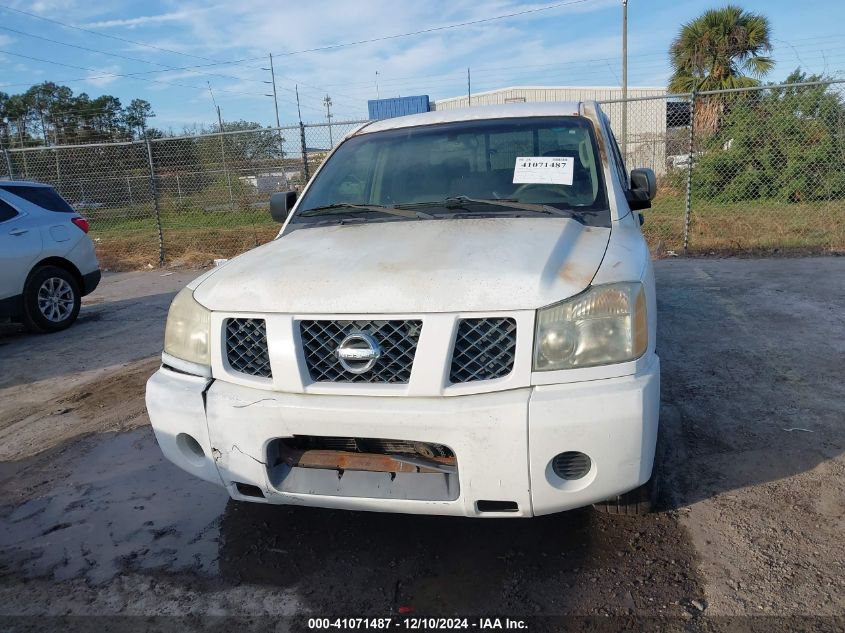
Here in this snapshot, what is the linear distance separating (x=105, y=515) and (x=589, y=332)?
2369mm

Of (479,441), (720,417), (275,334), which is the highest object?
(275,334)

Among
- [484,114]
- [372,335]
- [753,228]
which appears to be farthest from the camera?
[753,228]

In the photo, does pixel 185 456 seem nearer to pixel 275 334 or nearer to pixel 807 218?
pixel 275 334

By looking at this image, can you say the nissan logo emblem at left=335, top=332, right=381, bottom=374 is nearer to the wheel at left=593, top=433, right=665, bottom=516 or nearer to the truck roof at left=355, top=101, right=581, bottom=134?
the wheel at left=593, top=433, right=665, bottom=516

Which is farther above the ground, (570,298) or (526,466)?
(570,298)

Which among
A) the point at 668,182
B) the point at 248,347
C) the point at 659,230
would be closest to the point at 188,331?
the point at 248,347

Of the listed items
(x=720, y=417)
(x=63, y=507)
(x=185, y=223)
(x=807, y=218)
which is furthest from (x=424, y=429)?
(x=185, y=223)

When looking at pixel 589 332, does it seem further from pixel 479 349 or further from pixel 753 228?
pixel 753 228

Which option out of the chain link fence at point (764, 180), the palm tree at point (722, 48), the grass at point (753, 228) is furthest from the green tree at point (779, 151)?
the palm tree at point (722, 48)

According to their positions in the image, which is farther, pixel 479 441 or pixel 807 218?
pixel 807 218

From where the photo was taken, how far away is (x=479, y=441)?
2.12 metres

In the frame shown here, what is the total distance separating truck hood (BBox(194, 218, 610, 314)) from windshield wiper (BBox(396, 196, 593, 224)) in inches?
5.7

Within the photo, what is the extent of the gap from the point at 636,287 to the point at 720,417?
1.87 meters

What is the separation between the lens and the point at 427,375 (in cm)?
216
